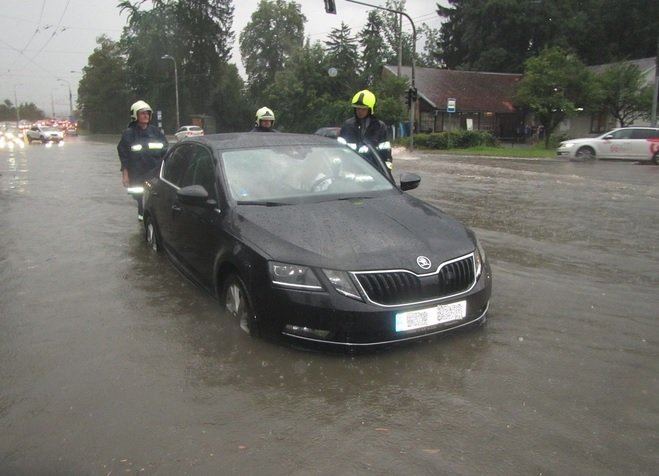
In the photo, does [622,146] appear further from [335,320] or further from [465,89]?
[335,320]

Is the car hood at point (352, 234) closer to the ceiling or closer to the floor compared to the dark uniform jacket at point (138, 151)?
closer to the floor

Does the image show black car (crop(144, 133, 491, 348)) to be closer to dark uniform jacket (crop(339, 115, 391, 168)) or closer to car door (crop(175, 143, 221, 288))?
car door (crop(175, 143, 221, 288))

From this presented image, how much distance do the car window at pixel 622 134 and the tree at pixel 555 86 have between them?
28.8 feet

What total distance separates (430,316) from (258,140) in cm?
251

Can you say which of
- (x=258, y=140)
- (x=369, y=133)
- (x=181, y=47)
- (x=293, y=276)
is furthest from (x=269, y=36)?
(x=293, y=276)

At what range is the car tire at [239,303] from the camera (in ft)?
13.5

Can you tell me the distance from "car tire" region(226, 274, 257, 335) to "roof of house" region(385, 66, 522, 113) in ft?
136

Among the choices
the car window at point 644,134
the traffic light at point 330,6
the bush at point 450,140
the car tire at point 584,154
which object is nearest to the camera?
the traffic light at point 330,6

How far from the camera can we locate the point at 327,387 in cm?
367

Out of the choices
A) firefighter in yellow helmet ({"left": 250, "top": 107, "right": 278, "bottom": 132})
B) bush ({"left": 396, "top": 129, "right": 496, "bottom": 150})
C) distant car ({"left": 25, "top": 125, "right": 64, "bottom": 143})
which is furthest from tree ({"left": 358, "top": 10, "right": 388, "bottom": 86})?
firefighter in yellow helmet ({"left": 250, "top": 107, "right": 278, "bottom": 132})

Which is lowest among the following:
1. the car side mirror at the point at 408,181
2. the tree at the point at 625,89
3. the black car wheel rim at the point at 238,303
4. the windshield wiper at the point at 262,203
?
the black car wheel rim at the point at 238,303

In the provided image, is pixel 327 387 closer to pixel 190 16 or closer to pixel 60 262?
pixel 60 262

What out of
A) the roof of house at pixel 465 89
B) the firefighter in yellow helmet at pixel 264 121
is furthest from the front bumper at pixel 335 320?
the roof of house at pixel 465 89

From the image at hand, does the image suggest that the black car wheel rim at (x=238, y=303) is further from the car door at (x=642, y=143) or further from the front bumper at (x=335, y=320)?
the car door at (x=642, y=143)
